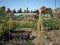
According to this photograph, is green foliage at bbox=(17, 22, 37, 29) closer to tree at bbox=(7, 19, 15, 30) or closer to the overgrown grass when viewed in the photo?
the overgrown grass

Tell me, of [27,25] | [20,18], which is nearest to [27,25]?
[27,25]

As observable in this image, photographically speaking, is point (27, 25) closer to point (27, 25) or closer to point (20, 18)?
point (27, 25)

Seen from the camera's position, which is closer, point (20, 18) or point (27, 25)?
point (20, 18)

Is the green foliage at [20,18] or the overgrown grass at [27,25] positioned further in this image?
the overgrown grass at [27,25]

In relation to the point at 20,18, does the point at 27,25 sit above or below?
below

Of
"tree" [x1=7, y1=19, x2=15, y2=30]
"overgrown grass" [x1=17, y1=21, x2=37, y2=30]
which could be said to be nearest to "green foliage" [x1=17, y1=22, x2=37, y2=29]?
"overgrown grass" [x1=17, y1=21, x2=37, y2=30]

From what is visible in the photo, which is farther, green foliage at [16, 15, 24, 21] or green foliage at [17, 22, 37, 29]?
green foliage at [17, 22, 37, 29]

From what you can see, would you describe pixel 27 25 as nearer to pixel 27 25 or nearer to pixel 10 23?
pixel 27 25

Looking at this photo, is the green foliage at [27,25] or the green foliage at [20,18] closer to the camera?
the green foliage at [20,18]

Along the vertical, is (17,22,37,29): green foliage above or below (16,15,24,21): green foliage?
below

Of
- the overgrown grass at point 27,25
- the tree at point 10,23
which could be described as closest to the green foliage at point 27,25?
the overgrown grass at point 27,25

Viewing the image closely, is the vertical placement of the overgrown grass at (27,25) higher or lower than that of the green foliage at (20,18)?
lower

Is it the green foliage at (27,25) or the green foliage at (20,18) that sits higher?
the green foliage at (20,18)

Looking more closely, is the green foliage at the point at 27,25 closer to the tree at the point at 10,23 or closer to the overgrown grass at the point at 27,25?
the overgrown grass at the point at 27,25
